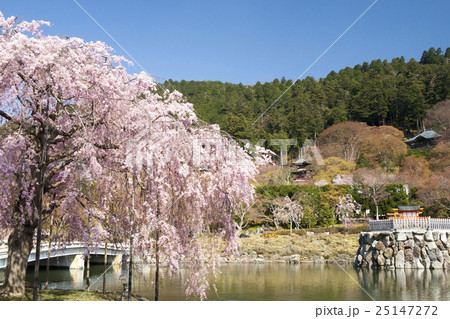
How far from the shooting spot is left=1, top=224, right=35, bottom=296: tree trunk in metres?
8.81

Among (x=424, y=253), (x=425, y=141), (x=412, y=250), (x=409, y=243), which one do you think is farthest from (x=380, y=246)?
(x=425, y=141)

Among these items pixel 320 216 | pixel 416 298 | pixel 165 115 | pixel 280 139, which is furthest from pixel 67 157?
pixel 280 139

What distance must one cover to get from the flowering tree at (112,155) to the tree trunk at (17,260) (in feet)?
0.07

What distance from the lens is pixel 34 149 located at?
876 centimetres

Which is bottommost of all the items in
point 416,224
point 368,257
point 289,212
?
point 368,257

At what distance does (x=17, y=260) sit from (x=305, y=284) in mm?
10326

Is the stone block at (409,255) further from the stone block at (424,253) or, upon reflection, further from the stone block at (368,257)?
the stone block at (368,257)

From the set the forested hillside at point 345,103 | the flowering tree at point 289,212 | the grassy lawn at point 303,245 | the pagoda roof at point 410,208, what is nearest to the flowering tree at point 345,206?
the flowering tree at point 289,212

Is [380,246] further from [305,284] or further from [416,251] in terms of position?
[305,284]

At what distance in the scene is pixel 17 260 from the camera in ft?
29.3

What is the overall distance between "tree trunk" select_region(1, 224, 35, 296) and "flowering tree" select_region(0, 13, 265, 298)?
0.8 inches

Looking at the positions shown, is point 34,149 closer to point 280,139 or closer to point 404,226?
point 404,226

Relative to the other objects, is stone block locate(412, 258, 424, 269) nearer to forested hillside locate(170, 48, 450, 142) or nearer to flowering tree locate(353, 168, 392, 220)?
flowering tree locate(353, 168, 392, 220)

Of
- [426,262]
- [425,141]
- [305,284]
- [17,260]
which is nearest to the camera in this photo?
[17,260]
